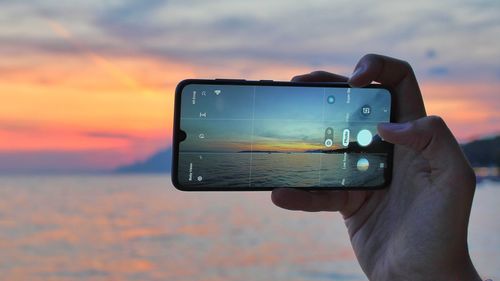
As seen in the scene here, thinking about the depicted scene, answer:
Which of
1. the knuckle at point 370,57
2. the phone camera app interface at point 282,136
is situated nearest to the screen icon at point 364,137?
the phone camera app interface at point 282,136

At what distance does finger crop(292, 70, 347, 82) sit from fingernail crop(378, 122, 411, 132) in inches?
4.9

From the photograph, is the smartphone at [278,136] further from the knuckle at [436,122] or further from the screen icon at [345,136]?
the knuckle at [436,122]

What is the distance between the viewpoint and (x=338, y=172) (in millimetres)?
962

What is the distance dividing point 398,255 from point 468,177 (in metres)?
0.15

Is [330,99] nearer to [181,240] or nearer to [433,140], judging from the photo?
[433,140]

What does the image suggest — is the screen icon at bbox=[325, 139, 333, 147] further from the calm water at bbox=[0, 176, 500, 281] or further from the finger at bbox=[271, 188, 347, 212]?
the calm water at bbox=[0, 176, 500, 281]

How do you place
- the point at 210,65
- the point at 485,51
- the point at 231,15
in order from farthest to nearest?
the point at 485,51 → the point at 210,65 → the point at 231,15

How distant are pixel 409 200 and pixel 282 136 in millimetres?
208

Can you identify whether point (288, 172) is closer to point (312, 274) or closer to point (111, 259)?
point (312, 274)

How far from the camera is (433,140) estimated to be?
0.88 meters

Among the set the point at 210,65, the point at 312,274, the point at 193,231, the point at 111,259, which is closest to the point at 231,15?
the point at 210,65

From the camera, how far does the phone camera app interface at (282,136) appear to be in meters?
0.91

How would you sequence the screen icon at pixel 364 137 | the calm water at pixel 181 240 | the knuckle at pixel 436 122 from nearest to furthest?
the knuckle at pixel 436 122, the screen icon at pixel 364 137, the calm water at pixel 181 240

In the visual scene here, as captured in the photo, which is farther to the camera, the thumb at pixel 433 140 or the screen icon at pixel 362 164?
the screen icon at pixel 362 164
